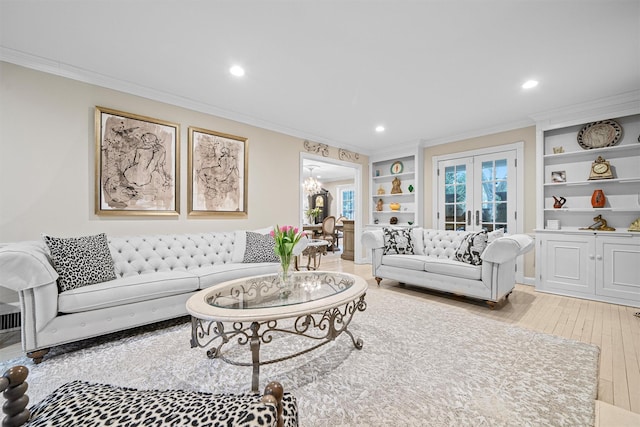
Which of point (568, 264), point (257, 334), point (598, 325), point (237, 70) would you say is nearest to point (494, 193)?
point (568, 264)

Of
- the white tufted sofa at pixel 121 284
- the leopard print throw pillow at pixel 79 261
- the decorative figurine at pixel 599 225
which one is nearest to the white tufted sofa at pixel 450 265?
the decorative figurine at pixel 599 225

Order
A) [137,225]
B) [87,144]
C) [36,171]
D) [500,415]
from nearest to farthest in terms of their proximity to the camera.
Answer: [500,415], [36,171], [87,144], [137,225]

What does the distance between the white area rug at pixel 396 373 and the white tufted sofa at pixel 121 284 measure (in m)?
0.19

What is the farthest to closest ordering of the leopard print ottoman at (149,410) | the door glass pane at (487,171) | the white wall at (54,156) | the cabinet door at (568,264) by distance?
the door glass pane at (487,171) → the cabinet door at (568,264) → the white wall at (54,156) → the leopard print ottoman at (149,410)

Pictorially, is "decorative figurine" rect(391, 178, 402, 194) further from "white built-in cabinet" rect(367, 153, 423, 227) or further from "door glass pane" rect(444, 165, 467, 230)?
"door glass pane" rect(444, 165, 467, 230)

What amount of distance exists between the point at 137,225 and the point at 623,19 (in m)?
4.87

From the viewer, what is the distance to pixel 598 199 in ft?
11.9

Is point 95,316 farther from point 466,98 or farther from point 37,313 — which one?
point 466,98

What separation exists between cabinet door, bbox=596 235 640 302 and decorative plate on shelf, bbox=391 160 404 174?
130 inches

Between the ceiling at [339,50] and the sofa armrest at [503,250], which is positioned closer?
the ceiling at [339,50]

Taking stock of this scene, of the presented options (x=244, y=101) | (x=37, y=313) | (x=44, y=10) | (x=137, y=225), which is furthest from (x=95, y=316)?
(x=244, y=101)

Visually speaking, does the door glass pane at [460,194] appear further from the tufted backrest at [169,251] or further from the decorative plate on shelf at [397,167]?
the tufted backrest at [169,251]

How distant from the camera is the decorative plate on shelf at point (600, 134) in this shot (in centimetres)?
356

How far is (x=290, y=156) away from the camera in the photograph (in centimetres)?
473
